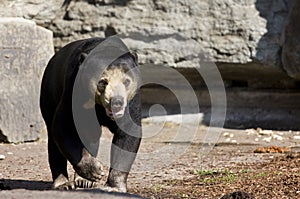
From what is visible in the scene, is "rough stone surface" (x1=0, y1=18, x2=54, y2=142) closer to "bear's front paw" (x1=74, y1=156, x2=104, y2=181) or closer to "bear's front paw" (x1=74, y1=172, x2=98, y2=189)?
"bear's front paw" (x1=74, y1=172, x2=98, y2=189)

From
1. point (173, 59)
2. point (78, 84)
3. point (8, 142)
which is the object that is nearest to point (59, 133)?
point (78, 84)

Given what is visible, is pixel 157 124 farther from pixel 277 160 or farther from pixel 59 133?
pixel 59 133

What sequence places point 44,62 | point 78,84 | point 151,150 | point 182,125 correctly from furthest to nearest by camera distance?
point 182,125, point 44,62, point 151,150, point 78,84

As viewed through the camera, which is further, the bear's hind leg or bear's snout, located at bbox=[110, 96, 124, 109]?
the bear's hind leg

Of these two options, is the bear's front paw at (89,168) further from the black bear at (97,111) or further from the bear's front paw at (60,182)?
the bear's front paw at (60,182)

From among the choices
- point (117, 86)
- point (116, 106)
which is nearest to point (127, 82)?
point (117, 86)

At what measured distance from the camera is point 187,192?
5336 millimetres

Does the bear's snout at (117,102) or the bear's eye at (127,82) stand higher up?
the bear's eye at (127,82)

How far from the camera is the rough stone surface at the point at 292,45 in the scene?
8.21 metres

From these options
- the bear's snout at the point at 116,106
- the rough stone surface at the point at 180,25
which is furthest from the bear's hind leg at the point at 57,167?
the rough stone surface at the point at 180,25

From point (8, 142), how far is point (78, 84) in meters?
2.92

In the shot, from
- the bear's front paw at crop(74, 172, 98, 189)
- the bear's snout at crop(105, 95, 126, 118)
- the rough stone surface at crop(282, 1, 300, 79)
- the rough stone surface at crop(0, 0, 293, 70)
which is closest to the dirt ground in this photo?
the bear's front paw at crop(74, 172, 98, 189)

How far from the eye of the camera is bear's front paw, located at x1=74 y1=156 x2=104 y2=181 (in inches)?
203

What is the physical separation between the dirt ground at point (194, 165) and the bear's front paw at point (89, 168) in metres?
0.30
